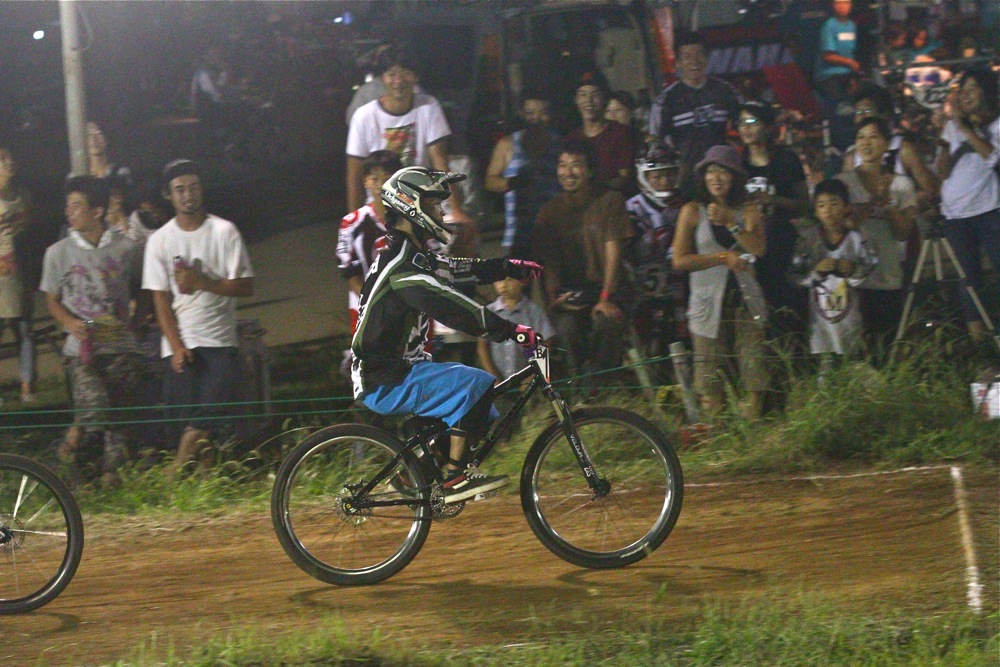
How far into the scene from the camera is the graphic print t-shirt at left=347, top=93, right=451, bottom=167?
8375 mm

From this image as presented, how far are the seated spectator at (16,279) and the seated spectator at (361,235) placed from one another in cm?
196

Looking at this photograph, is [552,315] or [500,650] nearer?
[500,650]

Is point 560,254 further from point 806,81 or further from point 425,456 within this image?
point 425,456

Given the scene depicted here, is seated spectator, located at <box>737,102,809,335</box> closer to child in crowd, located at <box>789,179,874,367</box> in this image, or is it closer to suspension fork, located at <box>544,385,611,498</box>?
child in crowd, located at <box>789,179,874,367</box>

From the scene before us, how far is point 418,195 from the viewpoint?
589cm

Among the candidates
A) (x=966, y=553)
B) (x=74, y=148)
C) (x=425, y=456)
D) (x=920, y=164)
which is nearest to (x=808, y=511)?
(x=966, y=553)

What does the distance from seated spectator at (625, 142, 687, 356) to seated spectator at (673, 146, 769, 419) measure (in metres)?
0.11

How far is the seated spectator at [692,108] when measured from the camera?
28.6 feet

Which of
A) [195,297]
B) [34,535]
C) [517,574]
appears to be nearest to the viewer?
[34,535]

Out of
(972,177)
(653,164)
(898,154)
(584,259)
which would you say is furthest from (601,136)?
(972,177)

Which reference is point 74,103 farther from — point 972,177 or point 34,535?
point 972,177

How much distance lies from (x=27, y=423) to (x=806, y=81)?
5668 mm

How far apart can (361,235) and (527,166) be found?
1.20 m

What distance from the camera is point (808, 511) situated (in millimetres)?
6973
